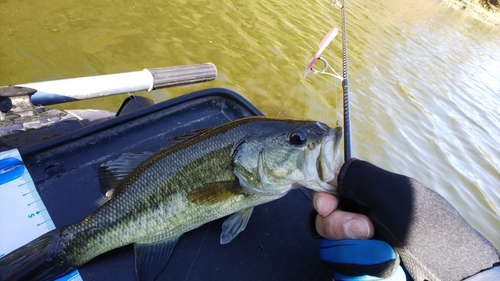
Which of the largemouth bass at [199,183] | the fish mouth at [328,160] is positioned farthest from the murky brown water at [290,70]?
the fish mouth at [328,160]

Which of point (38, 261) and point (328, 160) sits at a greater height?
Answer: point (328, 160)

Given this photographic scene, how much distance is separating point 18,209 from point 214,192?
954mm

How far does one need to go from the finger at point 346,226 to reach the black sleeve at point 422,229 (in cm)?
5

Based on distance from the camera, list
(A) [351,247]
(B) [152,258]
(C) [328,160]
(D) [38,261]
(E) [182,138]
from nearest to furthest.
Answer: (D) [38,261]
(A) [351,247]
(B) [152,258]
(C) [328,160]
(E) [182,138]

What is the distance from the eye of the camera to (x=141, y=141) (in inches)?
83.1

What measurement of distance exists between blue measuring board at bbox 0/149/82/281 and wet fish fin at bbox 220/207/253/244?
729 mm

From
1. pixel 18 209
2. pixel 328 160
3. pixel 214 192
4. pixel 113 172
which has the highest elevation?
pixel 328 160

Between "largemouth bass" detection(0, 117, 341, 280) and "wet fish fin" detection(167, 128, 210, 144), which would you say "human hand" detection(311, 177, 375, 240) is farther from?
"wet fish fin" detection(167, 128, 210, 144)

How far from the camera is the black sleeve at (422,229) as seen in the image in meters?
1.30

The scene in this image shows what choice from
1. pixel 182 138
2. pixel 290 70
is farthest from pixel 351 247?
pixel 290 70

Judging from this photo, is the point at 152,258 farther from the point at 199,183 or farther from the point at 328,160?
the point at 328,160

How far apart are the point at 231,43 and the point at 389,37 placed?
7.48 metres

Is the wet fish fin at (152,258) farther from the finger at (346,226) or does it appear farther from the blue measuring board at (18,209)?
the finger at (346,226)

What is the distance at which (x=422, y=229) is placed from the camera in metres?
1.36
